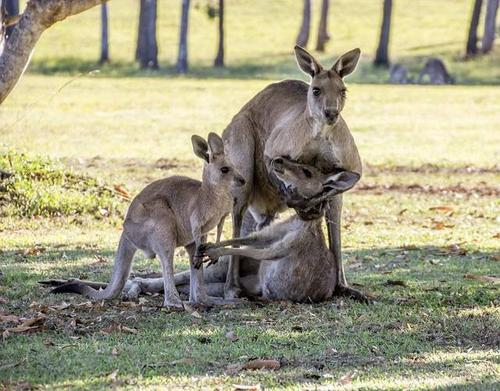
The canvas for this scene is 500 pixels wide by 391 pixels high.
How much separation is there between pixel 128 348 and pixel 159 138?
15477 mm

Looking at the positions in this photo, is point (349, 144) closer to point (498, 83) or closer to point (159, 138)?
point (159, 138)

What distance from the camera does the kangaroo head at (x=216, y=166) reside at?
25.8 ft

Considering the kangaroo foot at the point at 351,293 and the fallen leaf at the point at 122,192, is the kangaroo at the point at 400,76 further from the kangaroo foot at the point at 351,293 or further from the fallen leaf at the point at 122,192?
the kangaroo foot at the point at 351,293

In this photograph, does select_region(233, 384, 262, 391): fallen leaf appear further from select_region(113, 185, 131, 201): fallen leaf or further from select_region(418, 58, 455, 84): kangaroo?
select_region(418, 58, 455, 84): kangaroo

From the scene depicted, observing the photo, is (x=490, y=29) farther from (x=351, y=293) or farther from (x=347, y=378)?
(x=347, y=378)

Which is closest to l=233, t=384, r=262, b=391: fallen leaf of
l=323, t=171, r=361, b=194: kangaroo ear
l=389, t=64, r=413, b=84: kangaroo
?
l=323, t=171, r=361, b=194: kangaroo ear

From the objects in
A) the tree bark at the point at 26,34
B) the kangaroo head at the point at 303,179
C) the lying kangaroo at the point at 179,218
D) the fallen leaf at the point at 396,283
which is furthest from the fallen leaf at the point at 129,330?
the fallen leaf at the point at 396,283

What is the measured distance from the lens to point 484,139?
22.9 m

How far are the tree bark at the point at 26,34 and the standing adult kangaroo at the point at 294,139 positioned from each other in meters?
1.82

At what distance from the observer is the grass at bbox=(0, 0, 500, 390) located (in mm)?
6199

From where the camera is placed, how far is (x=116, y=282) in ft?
26.3

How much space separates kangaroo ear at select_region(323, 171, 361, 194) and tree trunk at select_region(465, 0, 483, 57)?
3993 centimetres

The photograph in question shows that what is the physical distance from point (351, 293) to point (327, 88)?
1627 millimetres

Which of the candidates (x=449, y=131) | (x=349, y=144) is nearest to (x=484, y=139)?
(x=449, y=131)
